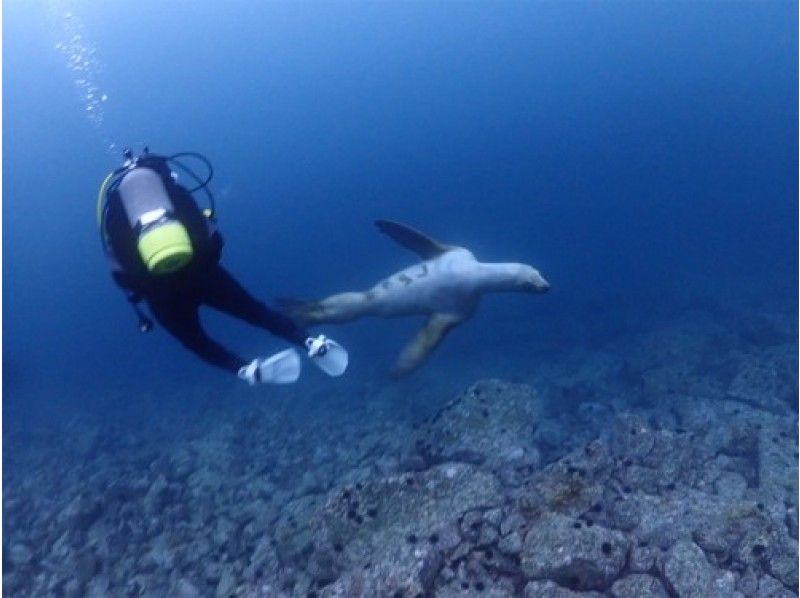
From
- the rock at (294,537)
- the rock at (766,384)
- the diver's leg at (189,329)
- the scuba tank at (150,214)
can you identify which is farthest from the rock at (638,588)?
the rock at (766,384)

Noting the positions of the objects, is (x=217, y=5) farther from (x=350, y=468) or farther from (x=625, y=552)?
(x=625, y=552)

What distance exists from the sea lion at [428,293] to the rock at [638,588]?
12.7 ft

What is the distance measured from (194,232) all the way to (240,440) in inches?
332

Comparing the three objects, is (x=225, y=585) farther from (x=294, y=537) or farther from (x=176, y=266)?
(x=176, y=266)

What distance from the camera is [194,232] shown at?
5.59 metres

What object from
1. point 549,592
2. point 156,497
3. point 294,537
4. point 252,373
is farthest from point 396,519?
point 156,497

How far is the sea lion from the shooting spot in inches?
356

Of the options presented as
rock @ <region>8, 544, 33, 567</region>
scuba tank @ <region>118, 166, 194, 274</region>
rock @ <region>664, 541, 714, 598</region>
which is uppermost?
scuba tank @ <region>118, 166, 194, 274</region>

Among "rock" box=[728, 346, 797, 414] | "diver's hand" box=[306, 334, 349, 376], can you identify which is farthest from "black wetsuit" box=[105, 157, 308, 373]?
"rock" box=[728, 346, 797, 414]

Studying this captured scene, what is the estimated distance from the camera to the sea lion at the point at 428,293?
9.05 m

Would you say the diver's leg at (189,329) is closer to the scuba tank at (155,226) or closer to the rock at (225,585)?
the scuba tank at (155,226)

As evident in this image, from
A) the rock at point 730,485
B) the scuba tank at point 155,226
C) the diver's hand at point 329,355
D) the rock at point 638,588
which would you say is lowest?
the rock at point 730,485

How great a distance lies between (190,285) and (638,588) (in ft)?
15.3

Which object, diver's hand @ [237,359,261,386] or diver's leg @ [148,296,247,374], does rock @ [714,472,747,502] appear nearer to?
diver's hand @ [237,359,261,386]
